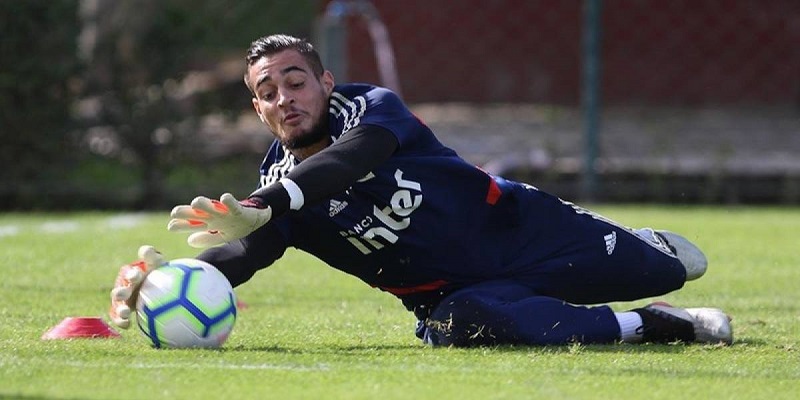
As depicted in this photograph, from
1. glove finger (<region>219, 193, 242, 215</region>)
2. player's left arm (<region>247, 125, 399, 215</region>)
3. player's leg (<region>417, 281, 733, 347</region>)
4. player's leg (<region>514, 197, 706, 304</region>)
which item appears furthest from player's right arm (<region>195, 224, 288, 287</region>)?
player's leg (<region>514, 197, 706, 304</region>)

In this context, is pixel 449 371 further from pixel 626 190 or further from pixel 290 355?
pixel 626 190

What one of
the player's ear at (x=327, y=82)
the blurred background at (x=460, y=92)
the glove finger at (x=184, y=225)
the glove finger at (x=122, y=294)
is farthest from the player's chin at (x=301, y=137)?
the blurred background at (x=460, y=92)

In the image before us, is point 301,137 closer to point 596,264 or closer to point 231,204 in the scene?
point 231,204

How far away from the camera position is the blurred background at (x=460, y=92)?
40.7 ft

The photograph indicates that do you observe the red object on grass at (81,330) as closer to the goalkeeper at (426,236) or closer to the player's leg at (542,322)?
the goalkeeper at (426,236)

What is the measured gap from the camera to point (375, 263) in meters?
5.19

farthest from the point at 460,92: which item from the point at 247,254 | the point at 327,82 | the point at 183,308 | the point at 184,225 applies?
the point at 184,225

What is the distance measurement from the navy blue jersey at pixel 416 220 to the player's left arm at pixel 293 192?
0.37ft

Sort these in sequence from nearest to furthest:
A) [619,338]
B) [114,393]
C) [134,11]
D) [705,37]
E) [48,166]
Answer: [114,393]
[619,338]
[48,166]
[705,37]
[134,11]

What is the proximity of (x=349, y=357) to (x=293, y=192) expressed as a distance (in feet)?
1.85

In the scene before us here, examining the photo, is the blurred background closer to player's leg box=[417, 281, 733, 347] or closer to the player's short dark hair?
the player's short dark hair

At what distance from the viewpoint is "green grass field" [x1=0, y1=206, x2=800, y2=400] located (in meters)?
4.07

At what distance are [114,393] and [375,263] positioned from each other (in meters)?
1.44

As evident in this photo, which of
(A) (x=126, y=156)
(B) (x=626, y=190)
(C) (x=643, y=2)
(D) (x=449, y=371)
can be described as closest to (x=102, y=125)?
(A) (x=126, y=156)
